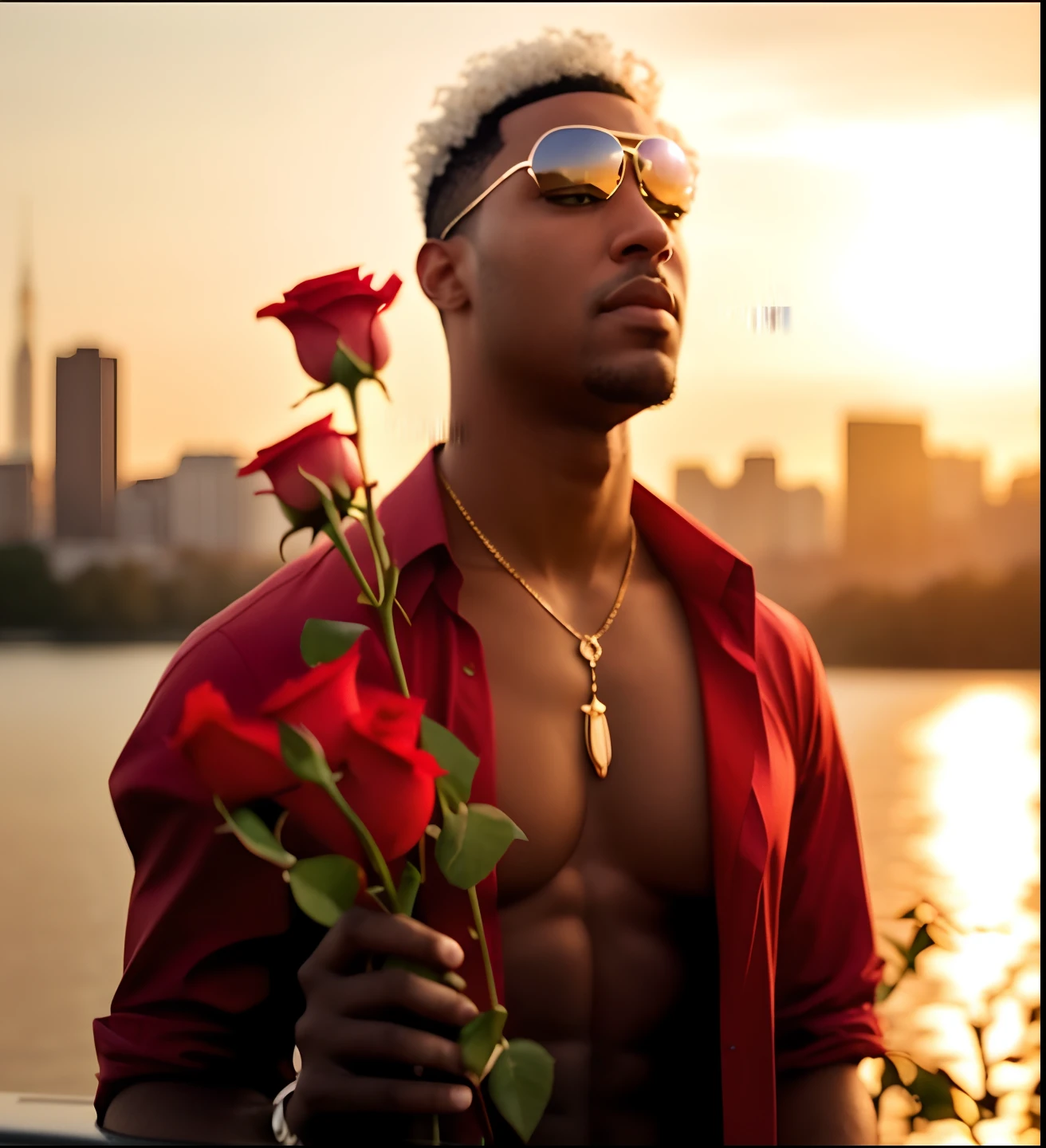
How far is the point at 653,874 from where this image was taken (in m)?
1.37

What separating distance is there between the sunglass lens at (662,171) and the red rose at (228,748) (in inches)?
29.1

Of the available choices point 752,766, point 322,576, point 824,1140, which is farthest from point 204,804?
point 824,1140

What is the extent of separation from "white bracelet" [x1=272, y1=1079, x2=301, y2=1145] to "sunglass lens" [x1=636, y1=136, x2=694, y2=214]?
927 mm

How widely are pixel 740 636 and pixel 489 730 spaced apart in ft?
1.18

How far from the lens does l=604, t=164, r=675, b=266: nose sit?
1335 mm

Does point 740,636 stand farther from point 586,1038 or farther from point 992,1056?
point 992,1056

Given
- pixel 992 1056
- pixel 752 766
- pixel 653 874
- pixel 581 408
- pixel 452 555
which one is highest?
pixel 581 408

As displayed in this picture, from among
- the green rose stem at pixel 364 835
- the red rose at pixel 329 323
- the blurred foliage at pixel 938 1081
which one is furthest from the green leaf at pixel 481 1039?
the blurred foliage at pixel 938 1081

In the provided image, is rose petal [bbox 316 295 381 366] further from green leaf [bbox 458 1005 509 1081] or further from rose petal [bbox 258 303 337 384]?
green leaf [bbox 458 1005 509 1081]

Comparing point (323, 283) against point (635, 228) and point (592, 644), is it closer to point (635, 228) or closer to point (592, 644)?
point (635, 228)

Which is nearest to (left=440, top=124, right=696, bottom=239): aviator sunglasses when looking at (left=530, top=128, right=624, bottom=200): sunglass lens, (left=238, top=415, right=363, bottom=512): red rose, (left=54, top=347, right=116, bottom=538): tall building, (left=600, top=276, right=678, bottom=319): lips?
(left=530, top=128, right=624, bottom=200): sunglass lens

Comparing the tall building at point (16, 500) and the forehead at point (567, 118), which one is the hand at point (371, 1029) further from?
the tall building at point (16, 500)

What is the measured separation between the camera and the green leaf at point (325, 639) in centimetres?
98

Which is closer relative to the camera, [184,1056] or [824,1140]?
[184,1056]
